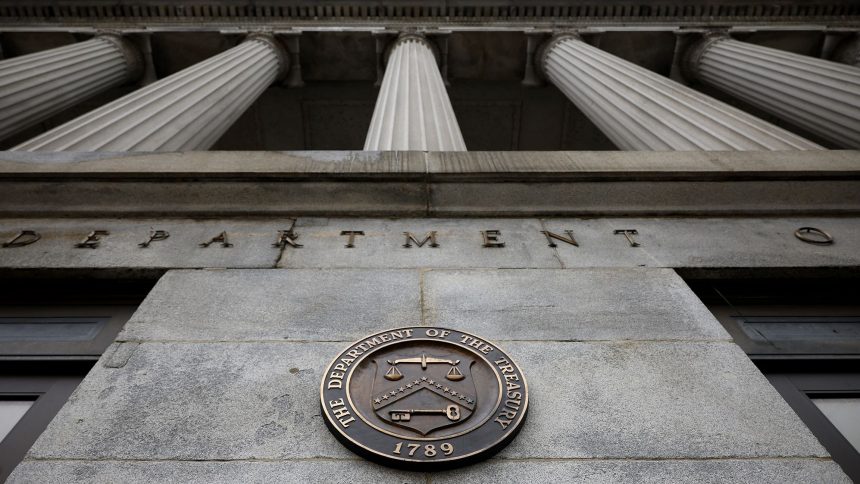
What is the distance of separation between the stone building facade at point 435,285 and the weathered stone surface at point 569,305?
0.02 m

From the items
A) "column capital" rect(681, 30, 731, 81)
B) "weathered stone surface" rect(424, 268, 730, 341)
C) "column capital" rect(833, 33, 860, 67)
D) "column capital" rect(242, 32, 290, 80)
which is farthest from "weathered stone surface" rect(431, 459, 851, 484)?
"column capital" rect(833, 33, 860, 67)

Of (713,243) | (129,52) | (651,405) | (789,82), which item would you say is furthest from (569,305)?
(129,52)

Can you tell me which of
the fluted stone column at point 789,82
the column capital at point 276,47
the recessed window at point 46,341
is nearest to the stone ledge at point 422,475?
the recessed window at point 46,341

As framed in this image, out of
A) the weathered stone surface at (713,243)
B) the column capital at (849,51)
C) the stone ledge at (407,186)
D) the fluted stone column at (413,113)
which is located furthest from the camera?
the column capital at (849,51)

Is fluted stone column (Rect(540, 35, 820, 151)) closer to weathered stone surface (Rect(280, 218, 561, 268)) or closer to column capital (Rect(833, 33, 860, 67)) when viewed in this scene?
weathered stone surface (Rect(280, 218, 561, 268))

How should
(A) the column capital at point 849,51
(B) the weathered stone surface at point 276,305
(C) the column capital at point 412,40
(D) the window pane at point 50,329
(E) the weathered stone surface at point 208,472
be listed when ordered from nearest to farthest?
(E) the weathered stone surface at point 208,472
(B) the weathered stone surface at point 276,305
(D) the window pane at point 50,329
(C) the column capital at point 412,40
(A) the column capital at point 849,51

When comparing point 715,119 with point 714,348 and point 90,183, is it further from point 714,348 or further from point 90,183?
point 90,183

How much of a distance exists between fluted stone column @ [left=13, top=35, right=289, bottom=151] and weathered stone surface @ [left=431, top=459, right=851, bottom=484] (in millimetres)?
7954

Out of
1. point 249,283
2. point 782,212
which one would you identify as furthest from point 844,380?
point 249,283

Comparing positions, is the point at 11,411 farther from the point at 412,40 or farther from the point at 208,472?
the point at 412,40

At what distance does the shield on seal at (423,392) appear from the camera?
399cm

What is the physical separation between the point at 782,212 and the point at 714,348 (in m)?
3.16

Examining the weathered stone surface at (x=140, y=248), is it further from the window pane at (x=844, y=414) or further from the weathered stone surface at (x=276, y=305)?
the window pane at (x=844, y=414)

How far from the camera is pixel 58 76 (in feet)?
46.1
